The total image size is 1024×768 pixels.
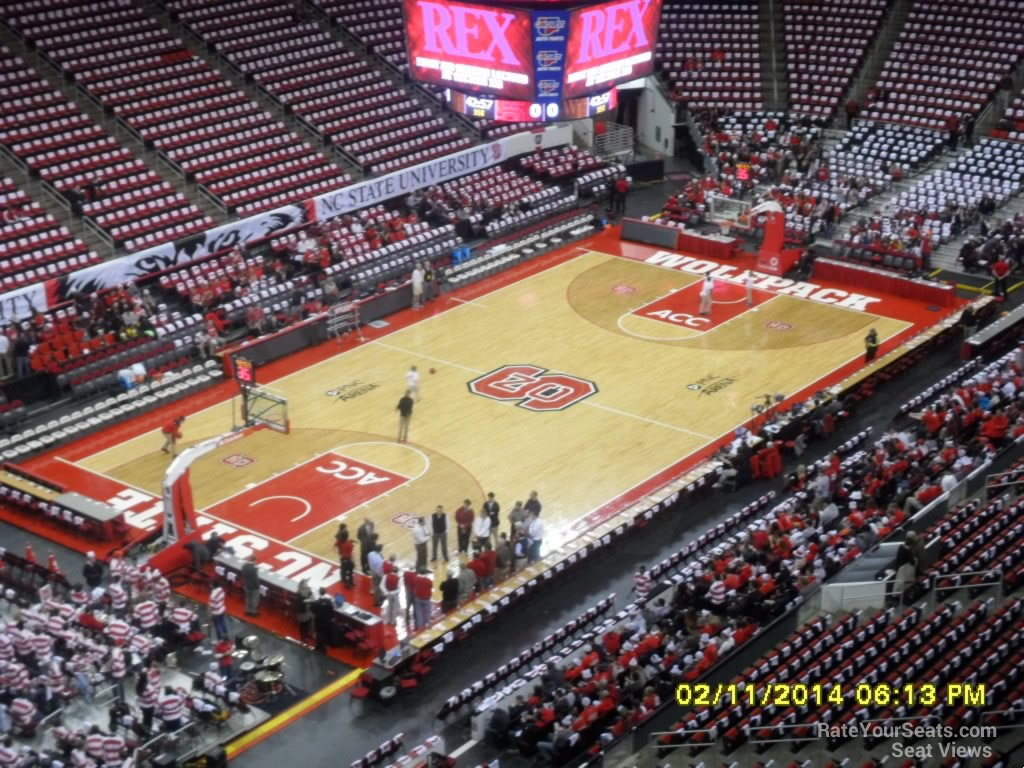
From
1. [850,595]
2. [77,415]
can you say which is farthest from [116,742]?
[77,415]

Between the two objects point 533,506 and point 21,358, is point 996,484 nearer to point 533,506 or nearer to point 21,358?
point 533,506

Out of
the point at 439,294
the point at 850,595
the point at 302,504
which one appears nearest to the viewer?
the point at 850,595

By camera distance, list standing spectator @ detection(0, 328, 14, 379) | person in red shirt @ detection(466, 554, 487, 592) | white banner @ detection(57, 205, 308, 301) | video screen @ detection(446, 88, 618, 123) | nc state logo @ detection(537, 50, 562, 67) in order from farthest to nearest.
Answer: white banner @ detection(57, 205, 308, 301) → video screen @ detection(446, 88, 618, 123) → nc state logo @ detection(537, 50, 562, 67) → standing spectator @ detection(0, 328, 14, 379) → person in red shirt @ detection(466, 554, 487, 592)

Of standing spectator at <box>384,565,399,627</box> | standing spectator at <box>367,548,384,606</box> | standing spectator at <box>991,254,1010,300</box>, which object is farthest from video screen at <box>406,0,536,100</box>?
standing spectator at <box>384,565,399,627</box>

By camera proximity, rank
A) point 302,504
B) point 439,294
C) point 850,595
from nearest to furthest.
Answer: point 850,595, point 302,504, point 439,294

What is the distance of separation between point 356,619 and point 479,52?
17.4 metres

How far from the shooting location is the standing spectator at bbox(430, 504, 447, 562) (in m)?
30.0

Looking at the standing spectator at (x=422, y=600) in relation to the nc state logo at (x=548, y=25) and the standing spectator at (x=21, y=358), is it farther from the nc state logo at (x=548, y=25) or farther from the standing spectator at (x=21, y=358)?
the nc state logo at (x=548, y=25)

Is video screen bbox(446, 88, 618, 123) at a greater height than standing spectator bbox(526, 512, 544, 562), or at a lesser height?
greater

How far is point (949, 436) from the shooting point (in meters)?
33.3

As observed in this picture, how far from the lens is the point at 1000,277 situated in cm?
4372

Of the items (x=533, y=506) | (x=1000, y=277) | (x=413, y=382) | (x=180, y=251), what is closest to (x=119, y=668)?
(x=533, y=506)

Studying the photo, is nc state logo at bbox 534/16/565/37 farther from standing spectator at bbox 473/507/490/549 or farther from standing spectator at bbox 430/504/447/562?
standing spectator at bbox 430/504/447/562

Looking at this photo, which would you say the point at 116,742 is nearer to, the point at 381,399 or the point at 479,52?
the point at 381,399
